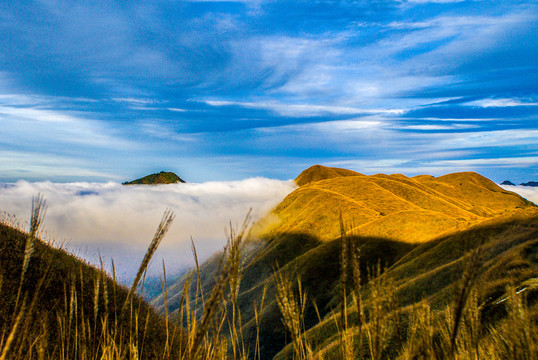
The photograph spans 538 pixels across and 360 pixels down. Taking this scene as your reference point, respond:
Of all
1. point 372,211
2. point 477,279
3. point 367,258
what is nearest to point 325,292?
point 367,258

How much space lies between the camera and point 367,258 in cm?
7288

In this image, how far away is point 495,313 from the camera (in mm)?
12633

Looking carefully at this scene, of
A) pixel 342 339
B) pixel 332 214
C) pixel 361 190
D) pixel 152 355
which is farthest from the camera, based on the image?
pixel 361 190

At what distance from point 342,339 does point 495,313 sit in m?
14.0

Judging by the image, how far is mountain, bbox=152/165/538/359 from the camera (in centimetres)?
240

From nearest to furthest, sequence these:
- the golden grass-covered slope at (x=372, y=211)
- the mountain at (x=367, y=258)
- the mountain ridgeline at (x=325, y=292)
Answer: the mountain ridgeline at (x=325, y=292) → the mountain at (x=367, y=258) → the golden grass-covered slope at (x=372, y=211)

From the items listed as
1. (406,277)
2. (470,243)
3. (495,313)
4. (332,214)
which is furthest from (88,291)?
(332,214)

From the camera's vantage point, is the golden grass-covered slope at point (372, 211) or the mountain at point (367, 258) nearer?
the mountain at point (367, 258)

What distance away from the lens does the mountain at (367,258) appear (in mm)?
2404

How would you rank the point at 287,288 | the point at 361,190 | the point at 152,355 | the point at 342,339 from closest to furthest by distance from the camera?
the point at 287,288, the point at 342,339, the point at 152,355, the point at 361,190

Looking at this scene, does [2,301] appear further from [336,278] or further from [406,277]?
[336,278]

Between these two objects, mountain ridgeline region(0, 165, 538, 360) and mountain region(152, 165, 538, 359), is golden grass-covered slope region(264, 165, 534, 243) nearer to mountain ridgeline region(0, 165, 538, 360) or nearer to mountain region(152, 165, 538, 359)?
mountain region(152, 165, 538, 359)

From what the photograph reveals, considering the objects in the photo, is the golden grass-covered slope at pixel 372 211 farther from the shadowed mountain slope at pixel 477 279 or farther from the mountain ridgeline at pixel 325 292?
the shadowed mountain slope at pixel 477 279

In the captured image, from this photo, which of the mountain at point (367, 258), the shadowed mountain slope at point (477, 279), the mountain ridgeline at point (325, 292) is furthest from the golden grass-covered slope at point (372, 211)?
the shadowed mountain slope at point (477, 279)
